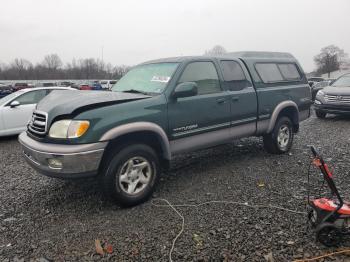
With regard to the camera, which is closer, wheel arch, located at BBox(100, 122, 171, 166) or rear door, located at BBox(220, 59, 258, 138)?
wheel arch, located at BBox(100, 122, 171, 166)

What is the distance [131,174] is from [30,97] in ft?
19.4

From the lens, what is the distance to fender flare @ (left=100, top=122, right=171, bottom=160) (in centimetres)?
356

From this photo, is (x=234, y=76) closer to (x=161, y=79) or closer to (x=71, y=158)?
(x=161, y=79)

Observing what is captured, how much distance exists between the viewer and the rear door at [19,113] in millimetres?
7914

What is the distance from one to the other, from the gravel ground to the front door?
2.30 ft

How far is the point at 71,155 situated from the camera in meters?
3.39

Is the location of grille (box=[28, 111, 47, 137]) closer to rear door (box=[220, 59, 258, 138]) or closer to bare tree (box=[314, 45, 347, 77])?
rear door (box=[220, 59, 258, 138])

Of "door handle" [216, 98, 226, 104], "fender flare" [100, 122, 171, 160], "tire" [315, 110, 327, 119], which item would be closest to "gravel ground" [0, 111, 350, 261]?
"fender flare" [100, 122, 171, 160]

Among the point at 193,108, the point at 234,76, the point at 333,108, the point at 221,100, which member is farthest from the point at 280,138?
the point at 333,108

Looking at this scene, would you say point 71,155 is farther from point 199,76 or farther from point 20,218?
point 199,76

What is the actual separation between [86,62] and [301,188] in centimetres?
8654

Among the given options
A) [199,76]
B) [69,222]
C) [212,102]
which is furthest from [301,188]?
[69,222]

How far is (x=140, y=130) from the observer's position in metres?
3.81

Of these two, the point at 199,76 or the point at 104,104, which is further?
the point at 199,76
